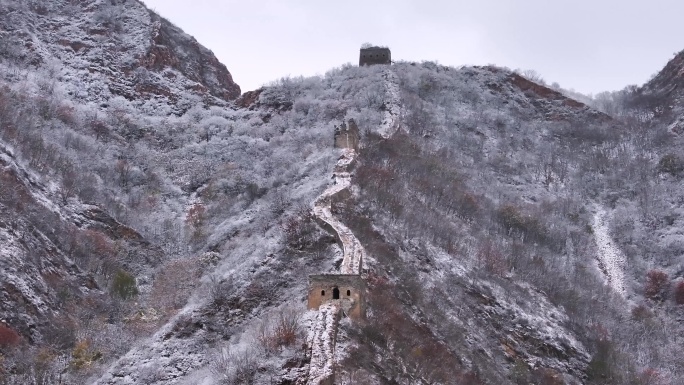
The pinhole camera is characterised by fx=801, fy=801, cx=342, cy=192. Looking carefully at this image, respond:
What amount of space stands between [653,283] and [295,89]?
39.4 m

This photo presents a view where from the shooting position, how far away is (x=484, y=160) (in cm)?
6706

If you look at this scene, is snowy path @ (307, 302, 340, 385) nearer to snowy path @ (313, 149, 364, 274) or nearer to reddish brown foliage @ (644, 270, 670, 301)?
snowy path @ (313, 149, 364, 274)

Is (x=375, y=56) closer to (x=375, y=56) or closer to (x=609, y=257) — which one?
(x=375, y=56)

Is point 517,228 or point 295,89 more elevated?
point 295,89

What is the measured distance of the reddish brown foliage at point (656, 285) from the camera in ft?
158

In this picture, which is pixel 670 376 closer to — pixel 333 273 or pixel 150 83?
pixel 333 273

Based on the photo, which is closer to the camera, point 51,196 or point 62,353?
point 62,353

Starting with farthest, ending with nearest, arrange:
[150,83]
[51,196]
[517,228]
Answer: [150,83], [517,228], [51,196]

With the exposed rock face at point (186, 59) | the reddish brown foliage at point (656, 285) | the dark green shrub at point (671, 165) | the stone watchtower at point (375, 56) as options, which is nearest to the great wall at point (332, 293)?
the reddish brown foliage at point (656, 285)

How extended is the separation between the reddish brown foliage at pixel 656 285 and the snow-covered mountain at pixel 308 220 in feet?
0.47

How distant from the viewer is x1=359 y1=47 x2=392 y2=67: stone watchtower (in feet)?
284

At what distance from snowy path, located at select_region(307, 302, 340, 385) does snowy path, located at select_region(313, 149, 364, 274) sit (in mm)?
3063

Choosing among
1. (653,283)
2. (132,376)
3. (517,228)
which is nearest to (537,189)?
(517,228)

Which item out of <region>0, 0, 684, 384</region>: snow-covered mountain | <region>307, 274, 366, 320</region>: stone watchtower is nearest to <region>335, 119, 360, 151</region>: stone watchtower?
<region>0, 0, 684, 384</region>: snow-covered mountain
